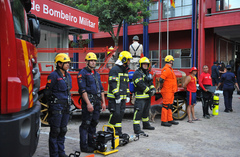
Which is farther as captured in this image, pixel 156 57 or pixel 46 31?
pixel 156 57

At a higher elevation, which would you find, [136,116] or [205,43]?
[205,43]

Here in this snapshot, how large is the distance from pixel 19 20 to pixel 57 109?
5.83ft

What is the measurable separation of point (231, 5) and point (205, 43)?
3.52 m

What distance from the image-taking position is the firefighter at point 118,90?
235 inches

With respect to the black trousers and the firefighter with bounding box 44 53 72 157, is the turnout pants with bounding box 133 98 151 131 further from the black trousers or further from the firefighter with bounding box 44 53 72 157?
the black trousers

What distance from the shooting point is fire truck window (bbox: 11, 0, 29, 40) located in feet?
9.79

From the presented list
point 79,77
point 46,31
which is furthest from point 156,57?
point 79,77

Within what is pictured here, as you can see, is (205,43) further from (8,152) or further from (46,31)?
(8,152)

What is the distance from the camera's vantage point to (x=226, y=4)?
19844 millimetres

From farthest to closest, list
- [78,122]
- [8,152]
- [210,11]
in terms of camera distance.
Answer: [210,11]
[78,122]
[8,152]

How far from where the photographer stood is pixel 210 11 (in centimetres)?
2080

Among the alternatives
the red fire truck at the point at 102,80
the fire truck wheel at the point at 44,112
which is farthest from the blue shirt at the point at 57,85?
the fire truck wheel at the point at 44,112

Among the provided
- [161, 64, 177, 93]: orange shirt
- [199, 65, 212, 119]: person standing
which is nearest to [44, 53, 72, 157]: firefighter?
[161, 64, 177, 93]: orange shirt

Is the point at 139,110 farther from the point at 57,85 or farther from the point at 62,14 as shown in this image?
the point at 62,14
